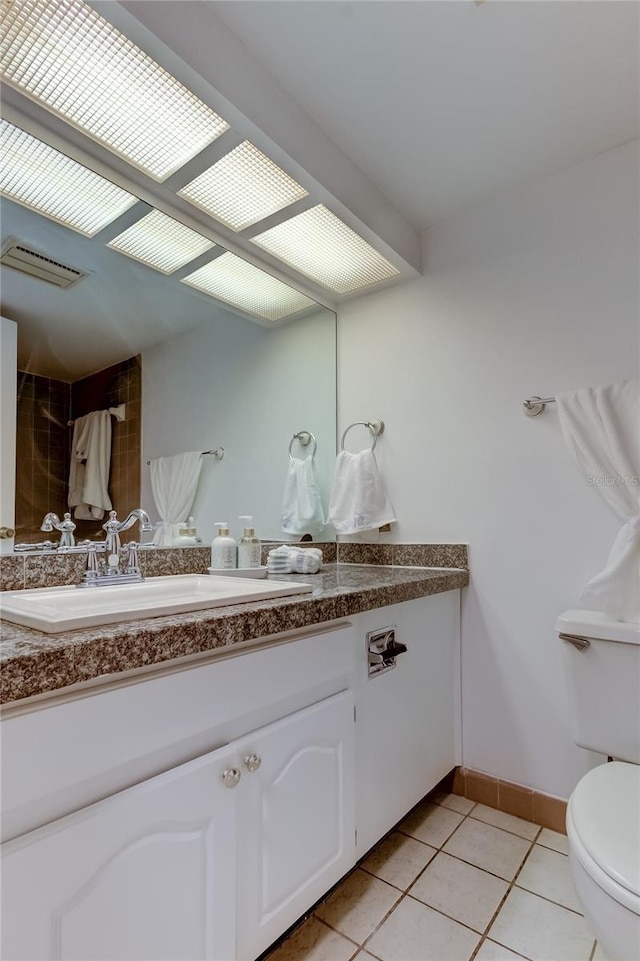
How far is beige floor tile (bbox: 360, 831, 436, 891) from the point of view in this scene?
1318mm

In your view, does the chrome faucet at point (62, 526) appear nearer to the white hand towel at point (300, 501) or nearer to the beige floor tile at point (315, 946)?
the white hand towel at point (300, 501)

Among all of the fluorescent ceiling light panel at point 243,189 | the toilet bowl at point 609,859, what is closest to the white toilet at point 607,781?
the toilet bowl at point 609,859

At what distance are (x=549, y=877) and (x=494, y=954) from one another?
0.33 metres

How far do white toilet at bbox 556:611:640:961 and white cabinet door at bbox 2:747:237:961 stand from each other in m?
0.66

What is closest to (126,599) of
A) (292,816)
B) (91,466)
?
(91,466)

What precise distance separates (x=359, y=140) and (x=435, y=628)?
5.28 feet

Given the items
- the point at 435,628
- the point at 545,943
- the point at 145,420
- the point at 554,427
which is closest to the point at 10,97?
the point at 145,420

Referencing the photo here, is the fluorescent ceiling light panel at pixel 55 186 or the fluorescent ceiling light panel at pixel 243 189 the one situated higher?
the fluorescent ceiling light panel at pixel 243 189

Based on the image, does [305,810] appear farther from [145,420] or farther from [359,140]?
[359,140]

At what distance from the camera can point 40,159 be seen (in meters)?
1.21

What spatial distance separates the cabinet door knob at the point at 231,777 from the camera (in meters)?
0.84

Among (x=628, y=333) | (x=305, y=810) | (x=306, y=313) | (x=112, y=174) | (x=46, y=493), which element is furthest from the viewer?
(x=306, y=313)

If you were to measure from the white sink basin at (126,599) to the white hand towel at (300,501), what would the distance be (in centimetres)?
58

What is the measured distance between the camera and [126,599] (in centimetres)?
117
